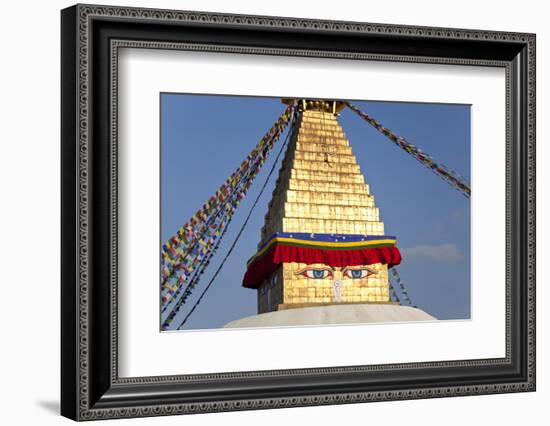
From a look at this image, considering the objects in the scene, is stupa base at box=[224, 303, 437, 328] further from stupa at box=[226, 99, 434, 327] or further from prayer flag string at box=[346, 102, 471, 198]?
prayer flag string at box=[346, 102, 471, 198]

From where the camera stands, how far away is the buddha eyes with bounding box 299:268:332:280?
5047 millimetres

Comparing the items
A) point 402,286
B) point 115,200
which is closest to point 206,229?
point 115,200

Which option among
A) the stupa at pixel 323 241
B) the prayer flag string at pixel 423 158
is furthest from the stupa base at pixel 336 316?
the prayer flag string at pixel 423 158

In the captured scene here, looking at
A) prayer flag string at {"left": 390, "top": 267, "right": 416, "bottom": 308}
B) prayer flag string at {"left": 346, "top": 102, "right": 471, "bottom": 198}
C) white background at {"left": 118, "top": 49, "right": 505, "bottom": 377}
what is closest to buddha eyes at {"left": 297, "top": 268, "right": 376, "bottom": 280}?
prayer flag string at {"left": 390, "top": 267, "right": 416, "bottom": 308}

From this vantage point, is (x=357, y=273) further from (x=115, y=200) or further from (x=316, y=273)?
(x=115, y=200)

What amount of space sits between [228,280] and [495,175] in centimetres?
147

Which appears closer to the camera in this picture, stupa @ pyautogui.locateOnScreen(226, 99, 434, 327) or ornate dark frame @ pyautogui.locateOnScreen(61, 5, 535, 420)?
ornate dark frame @ pyautogui.locateOnScreen(61, 5, 535, 420)

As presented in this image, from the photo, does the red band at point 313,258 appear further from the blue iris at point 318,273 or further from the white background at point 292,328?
the white background at point 292,328

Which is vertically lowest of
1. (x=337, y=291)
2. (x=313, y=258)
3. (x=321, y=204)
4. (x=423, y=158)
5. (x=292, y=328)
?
(x=292, y=328)

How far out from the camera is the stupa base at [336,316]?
489 cm

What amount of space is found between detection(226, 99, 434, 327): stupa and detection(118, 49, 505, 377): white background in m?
0.09

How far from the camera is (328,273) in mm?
5082

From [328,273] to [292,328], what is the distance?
338 millimetres

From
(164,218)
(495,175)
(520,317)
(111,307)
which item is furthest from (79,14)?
(520,317)
